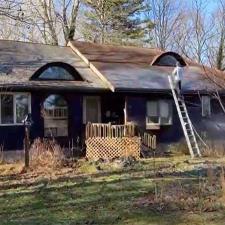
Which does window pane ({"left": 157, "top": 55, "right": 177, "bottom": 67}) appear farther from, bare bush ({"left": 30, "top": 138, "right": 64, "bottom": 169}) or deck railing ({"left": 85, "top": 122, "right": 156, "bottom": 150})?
bare bush ({"left": 30, "top": 138, "right": 64, "bottom": 169})

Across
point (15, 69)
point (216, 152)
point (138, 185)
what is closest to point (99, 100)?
point (15, 69)

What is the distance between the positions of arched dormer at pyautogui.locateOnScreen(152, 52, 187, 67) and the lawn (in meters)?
11.0

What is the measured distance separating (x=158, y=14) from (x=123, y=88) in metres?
29.9

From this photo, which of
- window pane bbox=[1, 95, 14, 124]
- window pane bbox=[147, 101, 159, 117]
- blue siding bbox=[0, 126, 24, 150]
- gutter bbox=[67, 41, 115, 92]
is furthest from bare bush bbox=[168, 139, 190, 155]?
window pane bbox=[1, 95, 14, 124]

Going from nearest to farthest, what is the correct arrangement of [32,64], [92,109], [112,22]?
[32,64], [92,109], [112,22]

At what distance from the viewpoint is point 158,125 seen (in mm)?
21984

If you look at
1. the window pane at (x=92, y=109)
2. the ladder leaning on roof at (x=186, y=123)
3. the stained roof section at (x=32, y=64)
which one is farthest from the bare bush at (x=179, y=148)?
the stained roof section at (x=32, y=64)

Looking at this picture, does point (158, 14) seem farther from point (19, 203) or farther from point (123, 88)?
point (19, 203)

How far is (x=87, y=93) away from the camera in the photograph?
69.6ft

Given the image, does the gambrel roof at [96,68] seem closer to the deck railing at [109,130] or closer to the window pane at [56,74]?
the window pane at [56,74]

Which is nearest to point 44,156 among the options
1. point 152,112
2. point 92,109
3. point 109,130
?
point 109,130

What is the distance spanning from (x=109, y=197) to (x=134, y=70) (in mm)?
13566

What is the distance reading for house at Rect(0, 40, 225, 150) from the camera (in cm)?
1912

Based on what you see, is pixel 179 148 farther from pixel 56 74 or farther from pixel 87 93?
pixel 56 74
